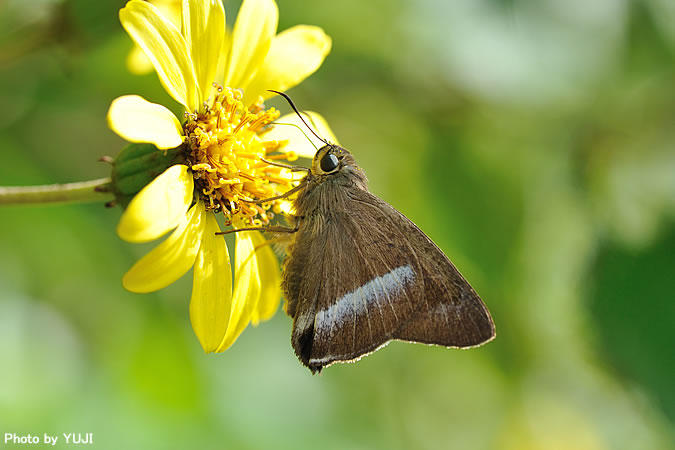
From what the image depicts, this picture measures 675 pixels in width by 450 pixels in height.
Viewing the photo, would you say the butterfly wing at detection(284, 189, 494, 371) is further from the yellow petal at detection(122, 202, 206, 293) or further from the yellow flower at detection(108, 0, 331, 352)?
the yellow petal at detection(122, 202, 206, 293)

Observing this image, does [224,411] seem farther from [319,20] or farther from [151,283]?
[319,20]

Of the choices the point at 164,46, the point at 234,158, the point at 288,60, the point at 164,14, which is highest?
the point at 164,14

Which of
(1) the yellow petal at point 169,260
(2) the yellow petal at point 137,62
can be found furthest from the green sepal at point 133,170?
(2) the yellow petal at point 137,62

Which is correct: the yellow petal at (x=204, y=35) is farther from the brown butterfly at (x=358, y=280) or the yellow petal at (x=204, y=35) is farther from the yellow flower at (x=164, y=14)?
the brown butterfly at (x=358, y=280)

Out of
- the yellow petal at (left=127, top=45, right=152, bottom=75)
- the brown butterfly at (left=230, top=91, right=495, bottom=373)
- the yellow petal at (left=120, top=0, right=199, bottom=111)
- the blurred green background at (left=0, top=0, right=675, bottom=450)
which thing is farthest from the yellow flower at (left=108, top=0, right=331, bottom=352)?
the blurred green background at (left=0, top=0, right=675, bottom=450)

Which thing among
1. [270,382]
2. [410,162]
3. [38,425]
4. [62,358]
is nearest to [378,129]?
[410,162]

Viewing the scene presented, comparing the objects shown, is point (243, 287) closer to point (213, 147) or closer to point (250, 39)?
point (213, 147)

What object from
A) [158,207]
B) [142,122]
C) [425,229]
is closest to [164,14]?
[142,122]
